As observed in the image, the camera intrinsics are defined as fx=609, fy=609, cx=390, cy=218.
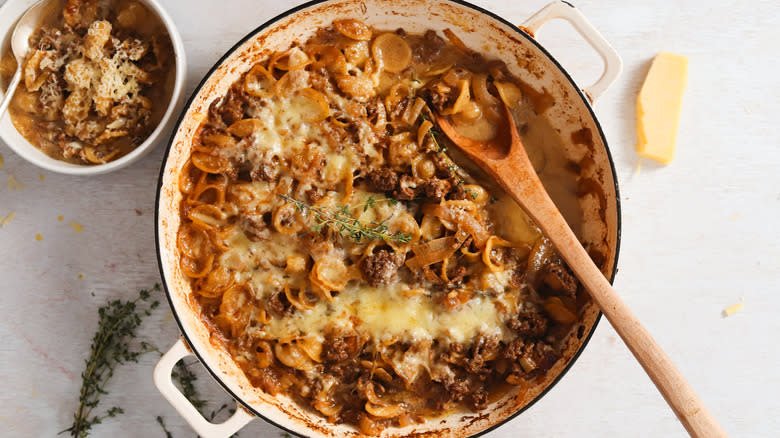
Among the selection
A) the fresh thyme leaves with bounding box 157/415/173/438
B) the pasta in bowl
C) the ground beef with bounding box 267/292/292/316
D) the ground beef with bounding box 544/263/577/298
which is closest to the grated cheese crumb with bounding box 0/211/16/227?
the pasta in bowl

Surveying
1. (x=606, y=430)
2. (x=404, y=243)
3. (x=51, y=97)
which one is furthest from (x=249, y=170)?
(x=606, y=430)

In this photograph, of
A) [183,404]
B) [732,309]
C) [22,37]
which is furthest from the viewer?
[732,309]

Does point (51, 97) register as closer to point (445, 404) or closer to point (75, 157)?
point (75, 157)

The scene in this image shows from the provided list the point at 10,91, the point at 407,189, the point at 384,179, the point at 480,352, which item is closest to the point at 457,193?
the point at 407,189

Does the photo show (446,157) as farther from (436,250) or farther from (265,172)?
(265,172)

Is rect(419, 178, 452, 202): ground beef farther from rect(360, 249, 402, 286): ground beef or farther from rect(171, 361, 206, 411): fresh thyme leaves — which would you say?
rect(171, 361, 206, 411): fresh thyme leaves
